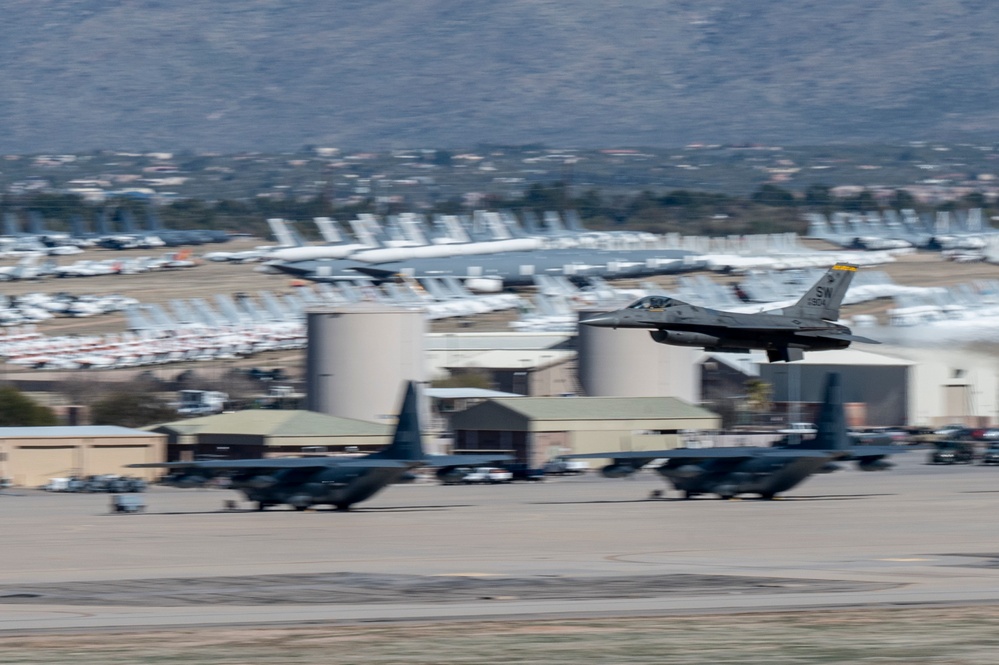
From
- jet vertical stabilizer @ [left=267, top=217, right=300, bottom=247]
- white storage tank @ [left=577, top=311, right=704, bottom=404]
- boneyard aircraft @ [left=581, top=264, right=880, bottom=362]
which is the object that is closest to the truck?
white storage tank @ [left=577, top=311, right=704, bottom=404]

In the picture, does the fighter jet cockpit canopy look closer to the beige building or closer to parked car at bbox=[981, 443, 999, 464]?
parked car at bbox=[981, 443, 999, 464]

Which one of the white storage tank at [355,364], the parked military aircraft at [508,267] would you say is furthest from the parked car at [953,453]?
the parked military aircraft at [508,267]

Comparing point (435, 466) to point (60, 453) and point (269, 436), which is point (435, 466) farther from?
point (60, 453)

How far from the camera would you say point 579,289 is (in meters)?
161

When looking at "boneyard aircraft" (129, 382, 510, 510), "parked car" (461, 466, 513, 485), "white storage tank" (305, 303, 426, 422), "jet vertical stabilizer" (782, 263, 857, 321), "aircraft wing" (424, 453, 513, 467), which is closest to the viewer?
→ "aircraft wing" (424, 453, 513, 467)

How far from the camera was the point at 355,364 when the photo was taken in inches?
3457

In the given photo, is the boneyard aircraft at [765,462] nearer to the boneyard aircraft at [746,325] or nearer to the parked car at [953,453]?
the boneyard aircraft at [746,325]

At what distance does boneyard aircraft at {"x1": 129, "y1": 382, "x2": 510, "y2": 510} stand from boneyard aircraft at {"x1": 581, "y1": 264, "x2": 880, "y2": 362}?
683cm

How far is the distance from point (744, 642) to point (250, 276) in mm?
A: 158392

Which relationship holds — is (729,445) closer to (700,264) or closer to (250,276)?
(700,264)

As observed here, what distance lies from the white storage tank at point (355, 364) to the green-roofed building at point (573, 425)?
16.5 feet

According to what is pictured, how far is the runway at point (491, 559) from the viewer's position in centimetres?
2566

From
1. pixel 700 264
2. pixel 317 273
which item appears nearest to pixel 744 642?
pixel 317 273

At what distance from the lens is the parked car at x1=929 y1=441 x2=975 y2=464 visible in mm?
77375
